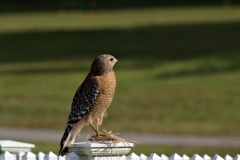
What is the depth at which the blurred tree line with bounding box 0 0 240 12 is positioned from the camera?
4928cm

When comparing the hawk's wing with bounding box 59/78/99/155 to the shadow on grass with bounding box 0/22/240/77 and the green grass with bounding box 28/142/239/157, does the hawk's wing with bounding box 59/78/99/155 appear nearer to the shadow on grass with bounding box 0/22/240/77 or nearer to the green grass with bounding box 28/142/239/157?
the green grass with bounding box 28/142/239/157

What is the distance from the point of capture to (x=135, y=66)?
3188 centimetres

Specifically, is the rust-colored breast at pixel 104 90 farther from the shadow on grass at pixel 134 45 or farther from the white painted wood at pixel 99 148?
the shadow on grass at pixel 134 45

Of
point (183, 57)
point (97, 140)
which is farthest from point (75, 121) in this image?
point (183, 57)

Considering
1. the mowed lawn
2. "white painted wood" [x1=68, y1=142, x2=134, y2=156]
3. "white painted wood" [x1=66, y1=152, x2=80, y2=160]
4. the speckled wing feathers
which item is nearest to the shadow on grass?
the mowed lawn

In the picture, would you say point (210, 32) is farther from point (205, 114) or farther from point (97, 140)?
point (97, 140)

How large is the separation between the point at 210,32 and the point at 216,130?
66.0 ft

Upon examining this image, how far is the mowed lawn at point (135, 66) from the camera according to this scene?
21.4 m

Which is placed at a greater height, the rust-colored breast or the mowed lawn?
the mowed lawn

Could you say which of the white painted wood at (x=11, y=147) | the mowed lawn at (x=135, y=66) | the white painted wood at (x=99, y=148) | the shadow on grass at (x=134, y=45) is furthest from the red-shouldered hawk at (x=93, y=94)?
the shadow on grass at (x=134, y=45)

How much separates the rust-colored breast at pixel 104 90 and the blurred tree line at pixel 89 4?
136ft

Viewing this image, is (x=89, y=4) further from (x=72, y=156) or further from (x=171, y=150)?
(x=72, y=156)

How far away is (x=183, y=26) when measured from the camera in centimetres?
4075

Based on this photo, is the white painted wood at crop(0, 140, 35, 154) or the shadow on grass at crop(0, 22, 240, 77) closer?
the white painted wood at crop(0, 140, 35, 154)
